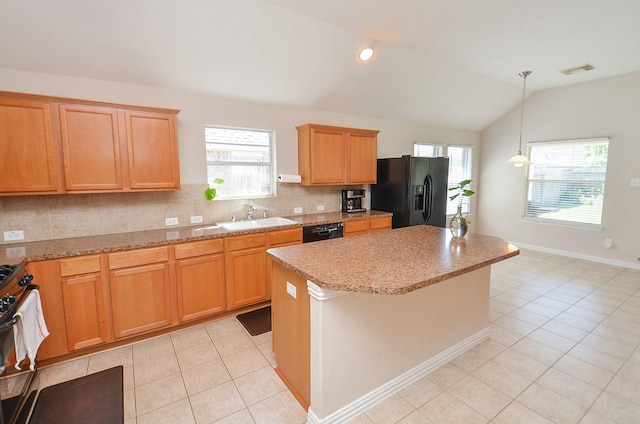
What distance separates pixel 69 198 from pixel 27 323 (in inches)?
54.2

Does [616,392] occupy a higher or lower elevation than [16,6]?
lower

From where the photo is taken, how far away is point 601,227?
189 inches

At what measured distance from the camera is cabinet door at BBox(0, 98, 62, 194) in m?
2.27

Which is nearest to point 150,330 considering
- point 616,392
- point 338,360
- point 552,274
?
point 338,360

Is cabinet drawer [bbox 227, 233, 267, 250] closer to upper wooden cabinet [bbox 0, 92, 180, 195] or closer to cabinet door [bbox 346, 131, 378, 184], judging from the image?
upper wooden cabinet [bbox 0, 92, 180, 195]

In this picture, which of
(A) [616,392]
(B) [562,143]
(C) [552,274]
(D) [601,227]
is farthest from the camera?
(B) [562,143]

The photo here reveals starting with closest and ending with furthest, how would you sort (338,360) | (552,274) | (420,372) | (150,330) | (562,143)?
(338,360) < (420,372) < (150,330) < (552,274) < (562,143)

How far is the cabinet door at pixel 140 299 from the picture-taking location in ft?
8.29

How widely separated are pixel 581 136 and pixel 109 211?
6.79 metres

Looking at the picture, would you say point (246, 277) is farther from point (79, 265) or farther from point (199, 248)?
point (79, 265)

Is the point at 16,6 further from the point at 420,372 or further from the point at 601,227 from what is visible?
the point at 601,227

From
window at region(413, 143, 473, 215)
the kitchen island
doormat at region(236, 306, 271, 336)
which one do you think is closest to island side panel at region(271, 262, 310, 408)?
the kitchen island

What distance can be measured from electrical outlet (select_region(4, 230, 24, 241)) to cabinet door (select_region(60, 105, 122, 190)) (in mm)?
618

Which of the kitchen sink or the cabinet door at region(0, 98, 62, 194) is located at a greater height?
the cabinet door at region(0, 98, 62, 194)
